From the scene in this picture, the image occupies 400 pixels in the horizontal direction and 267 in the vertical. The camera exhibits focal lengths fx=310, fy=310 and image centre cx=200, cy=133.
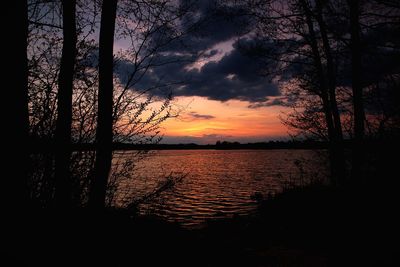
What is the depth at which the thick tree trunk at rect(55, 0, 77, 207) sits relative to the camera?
6730mm

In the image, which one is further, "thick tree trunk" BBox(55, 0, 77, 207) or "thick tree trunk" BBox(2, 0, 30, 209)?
"thick tree trunk" BBox(55, 0, 77, 207)

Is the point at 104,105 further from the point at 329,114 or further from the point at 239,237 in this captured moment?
the point at 329,114

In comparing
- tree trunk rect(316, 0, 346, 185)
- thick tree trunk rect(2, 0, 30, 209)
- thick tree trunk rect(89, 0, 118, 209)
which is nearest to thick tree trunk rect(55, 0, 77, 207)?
thick tree trunk rect(89, 0, 118, 209)

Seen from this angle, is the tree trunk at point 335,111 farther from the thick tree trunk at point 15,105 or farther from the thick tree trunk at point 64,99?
the thick tree trunk at point 15,105

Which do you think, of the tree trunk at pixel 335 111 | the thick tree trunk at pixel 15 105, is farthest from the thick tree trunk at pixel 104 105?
the tree trunk at pixel 335 111

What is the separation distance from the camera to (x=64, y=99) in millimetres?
6781

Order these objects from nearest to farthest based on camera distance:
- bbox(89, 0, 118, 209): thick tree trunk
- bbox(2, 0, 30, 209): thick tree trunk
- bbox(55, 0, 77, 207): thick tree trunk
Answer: bbox(2, 0, 30, 209): thick tree trunk, bbox(55, 0, 77, 207): thick tree trunk, bbox(89, 0, 118, 209): thick tree trunk

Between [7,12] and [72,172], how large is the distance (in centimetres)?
518

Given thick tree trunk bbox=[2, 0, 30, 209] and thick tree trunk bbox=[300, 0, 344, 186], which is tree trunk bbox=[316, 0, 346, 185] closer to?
thick tree trunk bbox=[300, 0, 344, 186]

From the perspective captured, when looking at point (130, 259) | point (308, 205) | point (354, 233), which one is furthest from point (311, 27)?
point (130, 259)

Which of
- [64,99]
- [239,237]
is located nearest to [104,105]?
[64,99]

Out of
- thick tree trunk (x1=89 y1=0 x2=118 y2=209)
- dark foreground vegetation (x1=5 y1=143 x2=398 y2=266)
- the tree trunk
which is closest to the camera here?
dark foreground vegetation (x1=5 y1=143 x2=398 y2=266)

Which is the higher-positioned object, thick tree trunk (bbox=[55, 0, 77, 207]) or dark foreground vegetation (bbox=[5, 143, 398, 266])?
thick tree trunk (bbox=[55, 0, 77, 207])

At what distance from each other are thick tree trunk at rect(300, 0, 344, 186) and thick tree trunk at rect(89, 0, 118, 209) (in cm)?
855
